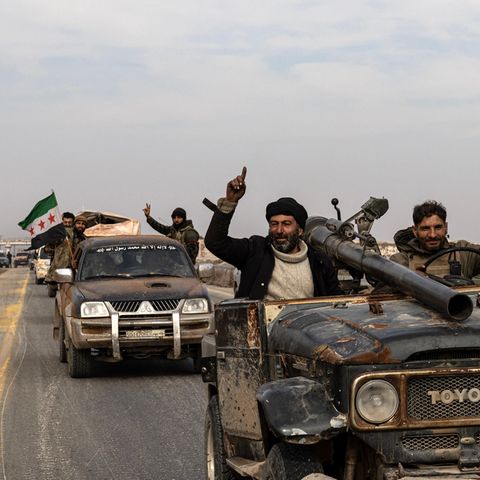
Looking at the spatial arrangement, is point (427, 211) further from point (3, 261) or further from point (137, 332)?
point (3, 261)

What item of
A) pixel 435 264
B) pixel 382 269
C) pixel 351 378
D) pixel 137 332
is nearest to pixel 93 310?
pixel 137 332

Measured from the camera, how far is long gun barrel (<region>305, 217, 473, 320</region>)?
5.24 meters

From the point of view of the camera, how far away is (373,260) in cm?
611

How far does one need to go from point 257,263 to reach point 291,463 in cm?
212

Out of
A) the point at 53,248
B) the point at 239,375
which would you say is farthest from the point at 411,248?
the point at 53,248

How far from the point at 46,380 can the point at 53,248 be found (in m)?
11.1

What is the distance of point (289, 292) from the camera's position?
23.7 ft

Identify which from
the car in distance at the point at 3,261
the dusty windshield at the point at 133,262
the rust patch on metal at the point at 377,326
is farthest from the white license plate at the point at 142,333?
the car in distance at the point at 3,261

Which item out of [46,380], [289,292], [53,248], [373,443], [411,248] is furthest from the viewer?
[53,248]

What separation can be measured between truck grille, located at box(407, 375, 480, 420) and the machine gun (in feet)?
0.96

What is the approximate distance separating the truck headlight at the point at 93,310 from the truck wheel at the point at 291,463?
31.7 ft

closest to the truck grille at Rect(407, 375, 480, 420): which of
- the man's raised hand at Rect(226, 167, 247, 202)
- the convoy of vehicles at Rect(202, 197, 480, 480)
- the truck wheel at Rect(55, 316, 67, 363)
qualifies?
the convoy of vehicles at Rect(202, 197, 480, 480)

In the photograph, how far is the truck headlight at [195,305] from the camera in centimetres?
1512

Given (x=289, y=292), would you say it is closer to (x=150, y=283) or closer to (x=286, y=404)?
(x=286, y=404)
